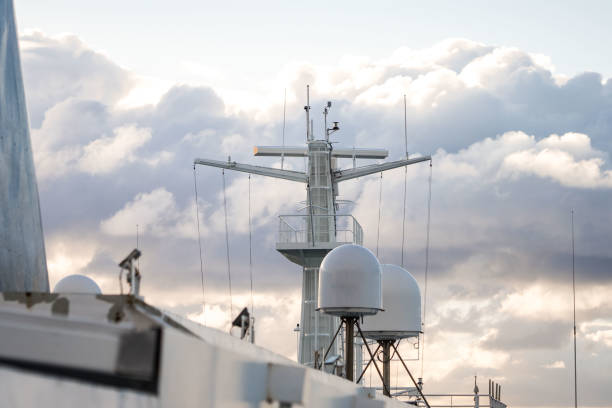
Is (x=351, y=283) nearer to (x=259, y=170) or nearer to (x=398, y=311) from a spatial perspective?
(x=398, y=311)

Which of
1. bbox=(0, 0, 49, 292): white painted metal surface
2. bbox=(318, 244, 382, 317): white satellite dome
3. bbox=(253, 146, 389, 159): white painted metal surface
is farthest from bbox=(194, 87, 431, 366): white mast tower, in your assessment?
bbox=(0, 0, 49, 292): white painted metal surface

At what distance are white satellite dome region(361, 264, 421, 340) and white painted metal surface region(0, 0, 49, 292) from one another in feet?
50.3

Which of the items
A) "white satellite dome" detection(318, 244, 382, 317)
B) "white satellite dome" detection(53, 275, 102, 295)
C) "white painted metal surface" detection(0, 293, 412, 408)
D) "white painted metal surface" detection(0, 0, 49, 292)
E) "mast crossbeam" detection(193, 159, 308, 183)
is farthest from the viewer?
"mast crossbeam" detection(193, 159, 308, 183)

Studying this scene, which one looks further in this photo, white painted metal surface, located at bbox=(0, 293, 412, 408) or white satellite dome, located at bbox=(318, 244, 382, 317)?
white satellite dome, located at bbox=(318, 244, 382, 317)

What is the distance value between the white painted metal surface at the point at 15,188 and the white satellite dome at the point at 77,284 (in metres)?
14.6

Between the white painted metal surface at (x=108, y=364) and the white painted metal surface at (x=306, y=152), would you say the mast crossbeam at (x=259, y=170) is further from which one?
the white painted metal surface at (x=108, y=364)

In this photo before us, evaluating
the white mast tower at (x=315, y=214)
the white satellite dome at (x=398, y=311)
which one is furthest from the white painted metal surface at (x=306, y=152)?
the white satellite dome at (x=398, y=311)

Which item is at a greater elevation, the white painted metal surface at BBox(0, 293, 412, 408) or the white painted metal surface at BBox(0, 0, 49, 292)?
the white painted metal surface at BBox(0, 0, 49, 292)

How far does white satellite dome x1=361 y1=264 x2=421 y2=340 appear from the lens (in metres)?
21.7

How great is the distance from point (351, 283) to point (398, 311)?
16.6 ft

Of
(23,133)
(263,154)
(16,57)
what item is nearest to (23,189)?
(23,133)

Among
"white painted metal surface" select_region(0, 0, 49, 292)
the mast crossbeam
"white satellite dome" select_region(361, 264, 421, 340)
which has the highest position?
the mast crossbeam

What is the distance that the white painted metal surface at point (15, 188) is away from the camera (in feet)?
20.5

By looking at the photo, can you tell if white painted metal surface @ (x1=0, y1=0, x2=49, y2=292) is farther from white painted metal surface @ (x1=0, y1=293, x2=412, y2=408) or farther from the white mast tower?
the white mast tower
